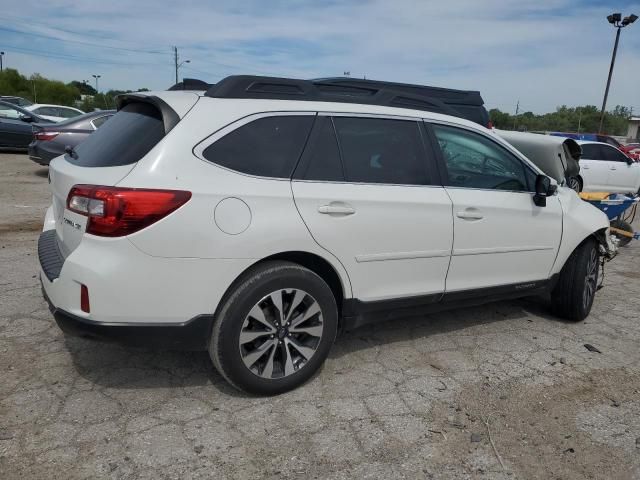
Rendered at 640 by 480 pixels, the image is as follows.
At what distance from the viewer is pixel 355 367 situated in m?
3.61

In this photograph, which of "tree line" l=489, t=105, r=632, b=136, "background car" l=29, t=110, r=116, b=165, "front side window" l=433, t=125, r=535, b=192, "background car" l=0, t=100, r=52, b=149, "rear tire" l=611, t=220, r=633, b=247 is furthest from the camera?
"tree line" l=489, t=105, r=632, b=136

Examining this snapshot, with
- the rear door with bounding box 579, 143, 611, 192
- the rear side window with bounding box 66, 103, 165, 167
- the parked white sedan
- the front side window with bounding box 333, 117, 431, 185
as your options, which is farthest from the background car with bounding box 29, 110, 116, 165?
the parked white sedan

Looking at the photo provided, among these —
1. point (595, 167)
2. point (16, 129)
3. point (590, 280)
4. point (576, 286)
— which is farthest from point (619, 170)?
point (16, 129)

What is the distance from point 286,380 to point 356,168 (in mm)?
1320

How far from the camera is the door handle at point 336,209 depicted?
311 centimetres

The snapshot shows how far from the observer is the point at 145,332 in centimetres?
276

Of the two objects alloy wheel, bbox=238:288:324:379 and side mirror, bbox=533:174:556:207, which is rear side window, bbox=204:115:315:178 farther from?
side mirror, bbox=533:174:556:207

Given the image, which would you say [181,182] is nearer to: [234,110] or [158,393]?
[234,110]

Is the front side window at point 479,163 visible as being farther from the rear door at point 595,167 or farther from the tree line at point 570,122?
the tree line at point 570,122

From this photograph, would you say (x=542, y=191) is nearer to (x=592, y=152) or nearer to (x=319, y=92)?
(x=319, y=92)

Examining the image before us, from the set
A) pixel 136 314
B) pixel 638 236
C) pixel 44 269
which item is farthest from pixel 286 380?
pixel 638 236

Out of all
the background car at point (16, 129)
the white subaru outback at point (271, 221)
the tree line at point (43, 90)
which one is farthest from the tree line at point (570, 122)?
the white subaru outback at point (271, 221)

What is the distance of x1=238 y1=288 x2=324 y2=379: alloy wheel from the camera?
3.00 metres

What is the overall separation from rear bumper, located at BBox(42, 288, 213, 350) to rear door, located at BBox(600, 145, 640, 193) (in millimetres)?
14212
